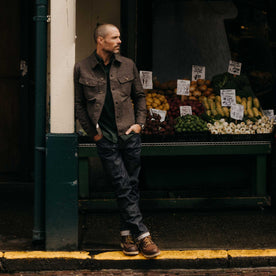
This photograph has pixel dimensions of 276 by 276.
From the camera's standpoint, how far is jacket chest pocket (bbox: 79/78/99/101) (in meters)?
5.48

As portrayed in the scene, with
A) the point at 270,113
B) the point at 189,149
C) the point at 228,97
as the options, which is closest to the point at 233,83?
the point at 228,97

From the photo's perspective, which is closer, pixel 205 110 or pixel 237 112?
pixel 237 112

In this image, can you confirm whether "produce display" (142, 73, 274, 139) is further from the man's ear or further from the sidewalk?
the man's ear

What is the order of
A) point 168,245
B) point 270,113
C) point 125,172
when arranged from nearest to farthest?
point 125,172 < point 168,245 < point 270,113

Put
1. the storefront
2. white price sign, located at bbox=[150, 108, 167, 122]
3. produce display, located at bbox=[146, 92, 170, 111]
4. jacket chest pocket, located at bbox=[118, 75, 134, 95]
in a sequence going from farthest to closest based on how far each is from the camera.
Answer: produce display, located at bbox=[146, 92, 170, 111], white price sign, located at bbox=[150, 108, 167, 122], the storefront, jacket chest pocket, located at bbox=[118, 75, 134, 95]

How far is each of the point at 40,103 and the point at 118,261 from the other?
1672mm

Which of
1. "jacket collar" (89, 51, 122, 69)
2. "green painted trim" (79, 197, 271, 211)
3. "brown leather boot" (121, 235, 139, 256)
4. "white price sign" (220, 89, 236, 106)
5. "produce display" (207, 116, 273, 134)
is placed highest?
"jacket collar" (89, 51, 122, 69)

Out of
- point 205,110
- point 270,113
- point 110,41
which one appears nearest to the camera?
point 110,41

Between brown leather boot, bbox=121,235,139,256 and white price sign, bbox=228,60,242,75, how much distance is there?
11.3 feet

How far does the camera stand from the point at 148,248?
218 inches

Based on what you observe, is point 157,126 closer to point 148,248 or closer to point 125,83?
point 125,83

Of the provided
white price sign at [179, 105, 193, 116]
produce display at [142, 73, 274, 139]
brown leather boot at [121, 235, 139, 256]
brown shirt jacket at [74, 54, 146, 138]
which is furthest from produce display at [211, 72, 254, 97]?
brown leather boot at [121, 235, 139, 256]

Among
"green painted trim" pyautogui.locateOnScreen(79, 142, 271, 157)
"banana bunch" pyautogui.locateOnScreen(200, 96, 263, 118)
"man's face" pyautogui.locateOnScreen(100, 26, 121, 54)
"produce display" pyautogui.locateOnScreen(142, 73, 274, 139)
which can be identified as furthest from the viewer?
"banana bunch" pyautogui.locateOnScreen(200, 96, 263, 118)

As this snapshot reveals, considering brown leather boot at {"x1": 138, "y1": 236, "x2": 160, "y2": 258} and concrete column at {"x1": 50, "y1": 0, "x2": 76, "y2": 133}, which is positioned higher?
concrete column at {"x1": 50, "y1": 0, "x2": 76, "y2": 133}
